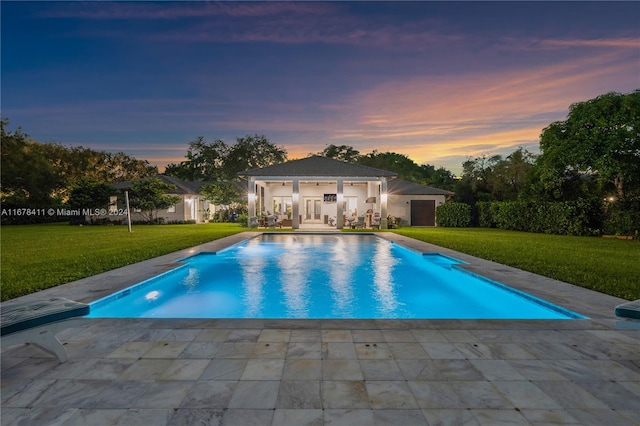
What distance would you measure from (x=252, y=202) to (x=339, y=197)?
5841 millimetres

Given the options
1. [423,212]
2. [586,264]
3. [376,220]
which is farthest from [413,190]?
[586,264]

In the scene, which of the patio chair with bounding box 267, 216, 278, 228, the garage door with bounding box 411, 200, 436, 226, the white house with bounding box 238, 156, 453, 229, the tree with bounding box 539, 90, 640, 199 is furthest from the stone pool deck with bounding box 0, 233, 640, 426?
the garage door with bounding box 411, 200, 436, 226

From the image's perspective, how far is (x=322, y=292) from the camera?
748 cm

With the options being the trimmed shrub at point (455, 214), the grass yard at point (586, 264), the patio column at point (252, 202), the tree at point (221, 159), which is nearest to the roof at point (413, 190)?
the trimmed shrub at point (455, 214)

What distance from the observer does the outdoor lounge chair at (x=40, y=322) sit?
277 cm

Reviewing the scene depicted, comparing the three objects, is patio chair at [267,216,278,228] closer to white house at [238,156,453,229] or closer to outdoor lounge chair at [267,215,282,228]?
outdoor lounge chair at [267,215,282,228]

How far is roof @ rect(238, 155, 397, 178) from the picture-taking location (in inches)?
858

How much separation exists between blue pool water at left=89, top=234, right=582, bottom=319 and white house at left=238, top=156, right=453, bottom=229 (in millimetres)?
10917

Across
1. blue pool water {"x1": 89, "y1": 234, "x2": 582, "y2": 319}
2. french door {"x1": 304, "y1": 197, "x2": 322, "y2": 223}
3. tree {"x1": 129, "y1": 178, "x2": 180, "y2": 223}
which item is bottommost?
blue pool water {"x1": 89, "y1": 234, "x2": 582, "y2": 319}

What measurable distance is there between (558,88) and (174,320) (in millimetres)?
24094

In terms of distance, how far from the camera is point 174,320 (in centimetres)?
429

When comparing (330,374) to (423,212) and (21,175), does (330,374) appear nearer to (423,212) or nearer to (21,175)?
(423,212)

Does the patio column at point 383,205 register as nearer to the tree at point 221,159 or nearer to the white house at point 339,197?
the white house at point 339,197

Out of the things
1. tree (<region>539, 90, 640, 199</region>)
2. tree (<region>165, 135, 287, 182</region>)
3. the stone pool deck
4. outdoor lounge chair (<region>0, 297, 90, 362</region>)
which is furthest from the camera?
tree (<region>165, 135, 287, 182</region>)
